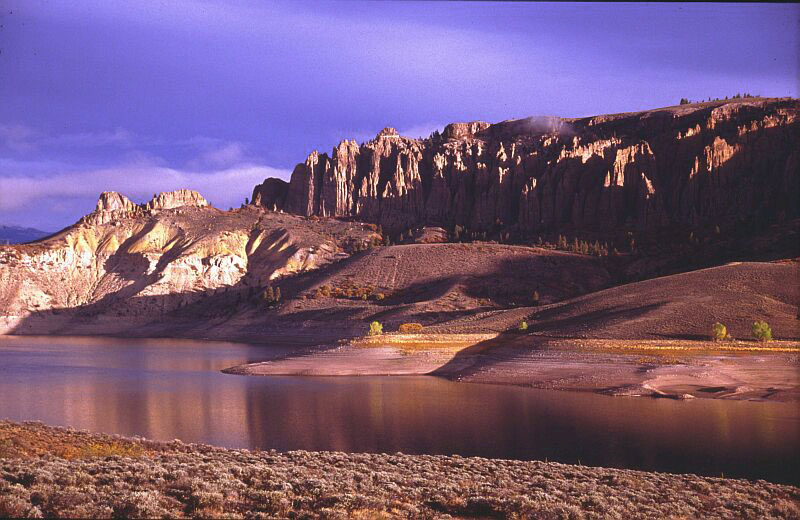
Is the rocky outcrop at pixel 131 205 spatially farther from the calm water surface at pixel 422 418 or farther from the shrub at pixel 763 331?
the shrub at pixel 763 331

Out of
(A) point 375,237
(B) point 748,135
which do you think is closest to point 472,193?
(A) point 375,237

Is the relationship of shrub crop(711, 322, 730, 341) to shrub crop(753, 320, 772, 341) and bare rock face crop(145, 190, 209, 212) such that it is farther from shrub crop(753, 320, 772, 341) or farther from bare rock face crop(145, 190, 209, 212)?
bare rock face crop(145, 190, 209, 212)

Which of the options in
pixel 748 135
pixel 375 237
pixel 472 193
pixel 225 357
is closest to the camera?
pixel 225 357

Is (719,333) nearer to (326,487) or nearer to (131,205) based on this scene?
(326,487)

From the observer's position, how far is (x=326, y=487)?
18.9 m

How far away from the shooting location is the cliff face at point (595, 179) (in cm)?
13900

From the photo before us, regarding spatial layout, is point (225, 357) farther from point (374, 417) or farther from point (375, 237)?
point (375, 237)

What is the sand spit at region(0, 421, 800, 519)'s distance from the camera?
15.8 m

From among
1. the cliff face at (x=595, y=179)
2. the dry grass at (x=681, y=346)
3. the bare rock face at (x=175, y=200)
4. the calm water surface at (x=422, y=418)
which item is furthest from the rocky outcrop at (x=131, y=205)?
the dry grass at (x=681, y=346)

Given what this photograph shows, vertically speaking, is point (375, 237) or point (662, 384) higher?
point (375, 237)

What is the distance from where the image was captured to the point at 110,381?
5700 centimetres

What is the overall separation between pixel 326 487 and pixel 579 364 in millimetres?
39154

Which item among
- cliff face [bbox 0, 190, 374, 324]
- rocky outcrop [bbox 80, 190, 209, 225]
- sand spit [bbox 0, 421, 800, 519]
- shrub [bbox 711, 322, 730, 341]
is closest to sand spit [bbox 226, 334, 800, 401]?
shrub [bbox 711, 322, 730, 341]

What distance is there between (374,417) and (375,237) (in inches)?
5033
